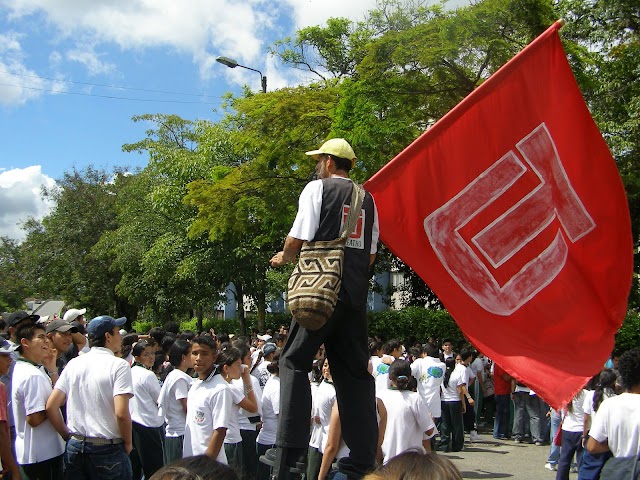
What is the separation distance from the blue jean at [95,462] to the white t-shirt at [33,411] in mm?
210

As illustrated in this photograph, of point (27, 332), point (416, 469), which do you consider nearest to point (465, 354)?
point (27, 332)

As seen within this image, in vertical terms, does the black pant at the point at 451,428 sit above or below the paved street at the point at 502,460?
above

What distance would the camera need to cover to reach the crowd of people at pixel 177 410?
17.4ft

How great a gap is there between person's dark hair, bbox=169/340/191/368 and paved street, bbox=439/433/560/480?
5.15 m

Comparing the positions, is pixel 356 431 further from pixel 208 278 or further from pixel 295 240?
pixel 208 278

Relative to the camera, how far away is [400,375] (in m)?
7.23

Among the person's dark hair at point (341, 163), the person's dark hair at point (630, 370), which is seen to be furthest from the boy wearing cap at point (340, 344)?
the person's dark hair at point (630, 370)

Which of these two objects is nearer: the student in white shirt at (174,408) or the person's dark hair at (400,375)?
the student in white shirt at (174,408)

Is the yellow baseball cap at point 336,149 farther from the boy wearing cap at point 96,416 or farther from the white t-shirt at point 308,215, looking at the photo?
the boy wearing cap at point 96,416

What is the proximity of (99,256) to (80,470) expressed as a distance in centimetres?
3296

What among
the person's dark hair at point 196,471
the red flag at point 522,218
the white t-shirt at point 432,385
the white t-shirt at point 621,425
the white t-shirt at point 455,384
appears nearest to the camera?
the person's dark hair at point 196,471

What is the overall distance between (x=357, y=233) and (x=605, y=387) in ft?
16.4

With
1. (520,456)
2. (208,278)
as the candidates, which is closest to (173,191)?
(208,278)

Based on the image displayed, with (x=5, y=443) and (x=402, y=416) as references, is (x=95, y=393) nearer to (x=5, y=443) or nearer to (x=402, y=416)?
(x=5, y=443)
